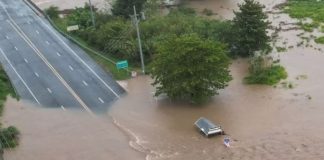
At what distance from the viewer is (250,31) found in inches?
1747

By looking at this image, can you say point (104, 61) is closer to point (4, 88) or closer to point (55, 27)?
point (4, 88)

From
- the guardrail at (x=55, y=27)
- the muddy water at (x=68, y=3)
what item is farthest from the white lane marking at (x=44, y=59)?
the muddy water at (x=68, y=3)

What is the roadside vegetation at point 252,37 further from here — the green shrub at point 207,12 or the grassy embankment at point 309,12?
the green shrub at point 207,12

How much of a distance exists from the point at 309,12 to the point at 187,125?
2228 cm

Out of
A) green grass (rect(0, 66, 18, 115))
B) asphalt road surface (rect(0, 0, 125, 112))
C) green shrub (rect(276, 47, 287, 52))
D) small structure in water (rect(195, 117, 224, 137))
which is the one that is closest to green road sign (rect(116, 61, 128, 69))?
Answer: asphalt road surface (rect(0, 0, 125, 112))

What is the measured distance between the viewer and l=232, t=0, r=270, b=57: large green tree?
146ft

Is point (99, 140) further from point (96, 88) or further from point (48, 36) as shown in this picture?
point (48, 36)

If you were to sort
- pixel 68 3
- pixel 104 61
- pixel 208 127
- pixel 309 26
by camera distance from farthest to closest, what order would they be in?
pixel 68 3 → pixel 309 26 → pixel 104 61 → pixel 208 127

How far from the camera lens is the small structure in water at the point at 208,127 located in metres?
34.1

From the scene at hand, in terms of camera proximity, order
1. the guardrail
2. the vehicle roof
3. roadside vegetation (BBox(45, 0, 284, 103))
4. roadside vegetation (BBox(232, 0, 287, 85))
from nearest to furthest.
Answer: the vehicle roof < roadside vegetation (BBox(45, 0, 284, 103)) < roadside vegetation (BBox(232, 0, 287, 85)) < the guardrail

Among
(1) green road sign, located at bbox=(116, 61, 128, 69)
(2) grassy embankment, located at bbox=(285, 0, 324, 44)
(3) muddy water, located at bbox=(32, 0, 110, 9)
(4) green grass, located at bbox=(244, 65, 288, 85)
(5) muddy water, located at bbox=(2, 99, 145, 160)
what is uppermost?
(3) muddy water, located at bbox=(32, 0, 110, 9)

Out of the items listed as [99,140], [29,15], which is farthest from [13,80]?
[29,15]

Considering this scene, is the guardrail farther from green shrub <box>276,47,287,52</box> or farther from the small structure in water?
green shrub <box>276,47,287,52</box>

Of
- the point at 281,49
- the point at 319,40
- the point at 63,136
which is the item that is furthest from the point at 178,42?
the point at 319,40
